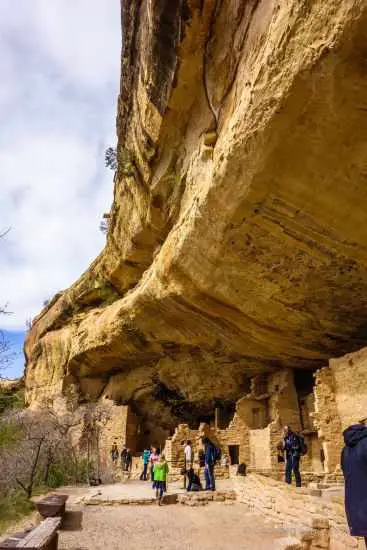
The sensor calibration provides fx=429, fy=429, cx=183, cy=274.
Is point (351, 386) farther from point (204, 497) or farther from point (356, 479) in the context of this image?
point (356, 479)

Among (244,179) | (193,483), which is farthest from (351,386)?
(244,179)

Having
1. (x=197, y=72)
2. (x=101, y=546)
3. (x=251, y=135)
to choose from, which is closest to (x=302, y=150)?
(x=251, y=135)

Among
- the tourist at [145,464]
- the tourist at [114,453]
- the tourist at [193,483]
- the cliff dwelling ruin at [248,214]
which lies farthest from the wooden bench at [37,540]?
the tourist at [114,453]

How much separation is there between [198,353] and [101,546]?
26.7 feet

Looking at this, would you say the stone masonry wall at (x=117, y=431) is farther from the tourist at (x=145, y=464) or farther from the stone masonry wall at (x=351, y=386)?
the stone masonry wall at (x=351, y=386)

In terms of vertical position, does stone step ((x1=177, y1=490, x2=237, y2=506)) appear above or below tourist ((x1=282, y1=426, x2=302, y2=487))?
below

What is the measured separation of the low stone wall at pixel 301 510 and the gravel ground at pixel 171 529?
19cm

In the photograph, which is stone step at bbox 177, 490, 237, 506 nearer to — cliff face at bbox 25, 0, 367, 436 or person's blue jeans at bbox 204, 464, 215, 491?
person's blue jeans at bbox 204, 464, 215, 491

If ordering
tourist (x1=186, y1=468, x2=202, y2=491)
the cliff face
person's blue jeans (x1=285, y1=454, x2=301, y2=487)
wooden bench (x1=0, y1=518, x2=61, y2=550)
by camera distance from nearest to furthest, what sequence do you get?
wooden bench (x1=0, y1=518, x2=61, y2=550)
the cliff face
person's blue jeans (x1=285, y1=454, x2=301, y2=487)
tourist (x1=186, y1=468, x2=202, y2=491)

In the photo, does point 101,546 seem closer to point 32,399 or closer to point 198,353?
point 198,353

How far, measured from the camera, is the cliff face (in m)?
4.16

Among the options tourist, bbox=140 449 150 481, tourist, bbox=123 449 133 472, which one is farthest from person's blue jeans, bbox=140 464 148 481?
tourist, bbox=123 449 133 472

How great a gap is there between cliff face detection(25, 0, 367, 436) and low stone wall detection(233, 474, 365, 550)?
306cm

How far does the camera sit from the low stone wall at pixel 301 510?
3949 mm
